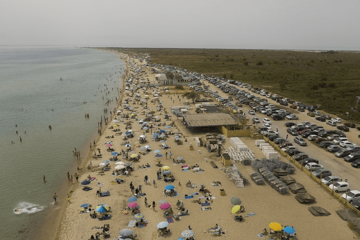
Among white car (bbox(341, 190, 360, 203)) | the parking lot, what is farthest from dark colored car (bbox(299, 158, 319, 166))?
white car (bbox(341, 190, 360, 203))

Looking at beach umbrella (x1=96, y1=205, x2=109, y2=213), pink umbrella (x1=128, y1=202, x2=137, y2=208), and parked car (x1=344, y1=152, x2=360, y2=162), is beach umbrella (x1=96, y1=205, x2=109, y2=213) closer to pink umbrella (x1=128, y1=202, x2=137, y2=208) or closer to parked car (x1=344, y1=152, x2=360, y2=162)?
pink umbrella (x1=128, y1=202, x2=137, y2=208)

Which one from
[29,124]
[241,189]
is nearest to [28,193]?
[241,189]

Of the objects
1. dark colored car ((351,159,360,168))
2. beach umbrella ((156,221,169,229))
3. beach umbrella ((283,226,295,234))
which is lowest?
beach umbrella ((156,221,169,229))

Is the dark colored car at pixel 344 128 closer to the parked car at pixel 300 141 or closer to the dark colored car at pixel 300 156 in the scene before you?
the parked car at pixel 300 141

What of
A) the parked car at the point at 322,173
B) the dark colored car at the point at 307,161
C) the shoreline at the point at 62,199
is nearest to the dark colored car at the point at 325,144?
the dark colored car at the point at 307,161

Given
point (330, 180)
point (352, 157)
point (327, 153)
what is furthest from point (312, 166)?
point (327, 153)
